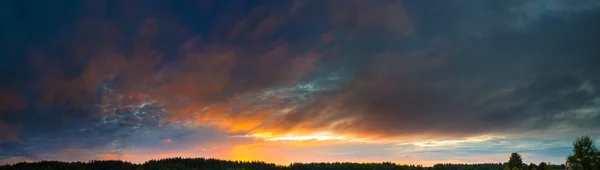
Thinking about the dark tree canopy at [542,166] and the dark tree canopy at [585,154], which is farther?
the dark tree canopy at [542,166]

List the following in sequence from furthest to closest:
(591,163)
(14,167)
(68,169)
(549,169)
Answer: (68,169), (14,167), (549,169), (591,163)

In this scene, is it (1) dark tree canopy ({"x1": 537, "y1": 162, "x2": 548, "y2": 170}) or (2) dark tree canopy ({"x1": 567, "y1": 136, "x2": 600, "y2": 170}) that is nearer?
(2) dark tree canopy ({"x1": 567, "y1": 136, "x2": 600, "y2": 170})

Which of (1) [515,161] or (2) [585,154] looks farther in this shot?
(1) [515,161]

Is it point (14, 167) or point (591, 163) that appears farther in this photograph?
point (14, 167)

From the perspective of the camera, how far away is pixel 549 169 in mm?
146000

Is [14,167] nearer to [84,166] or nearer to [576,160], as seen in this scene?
[84,166]

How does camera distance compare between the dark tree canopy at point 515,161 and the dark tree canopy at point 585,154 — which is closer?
the dark tree canopy at point 585,154

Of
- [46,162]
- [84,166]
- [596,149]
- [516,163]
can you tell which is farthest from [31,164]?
[596,149]

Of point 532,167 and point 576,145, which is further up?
point 576,145

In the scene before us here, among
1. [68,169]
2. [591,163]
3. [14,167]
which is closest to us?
[591,163]

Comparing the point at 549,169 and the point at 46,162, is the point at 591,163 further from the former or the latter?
the point at 46,162

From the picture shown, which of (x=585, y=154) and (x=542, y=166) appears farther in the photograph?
(x=542, y=166)

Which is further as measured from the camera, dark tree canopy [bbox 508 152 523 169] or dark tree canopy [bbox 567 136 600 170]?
dark tree canopy [bbox 508 152 523 169]

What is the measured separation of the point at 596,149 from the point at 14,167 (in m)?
210
